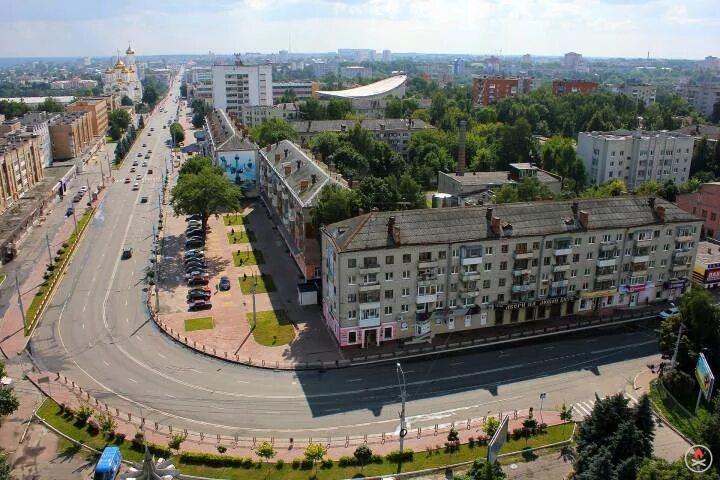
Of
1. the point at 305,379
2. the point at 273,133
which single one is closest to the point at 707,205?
the point at 305,379

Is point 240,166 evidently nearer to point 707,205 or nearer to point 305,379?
point 305,379

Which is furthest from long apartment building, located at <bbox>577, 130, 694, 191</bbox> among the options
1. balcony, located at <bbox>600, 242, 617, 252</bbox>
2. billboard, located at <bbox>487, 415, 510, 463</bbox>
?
billboard, located at <bbox>487, 415, 510, 463</bbox>

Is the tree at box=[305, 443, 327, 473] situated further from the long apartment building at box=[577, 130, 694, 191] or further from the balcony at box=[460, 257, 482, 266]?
the long apartment building at box=[577, 130, 694, 191]

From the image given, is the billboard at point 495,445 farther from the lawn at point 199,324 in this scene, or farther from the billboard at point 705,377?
the lawn at point 199,324

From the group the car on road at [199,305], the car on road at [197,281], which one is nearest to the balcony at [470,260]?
the car on road at [199,305]

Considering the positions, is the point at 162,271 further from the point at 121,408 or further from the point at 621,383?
the point at 621,383
